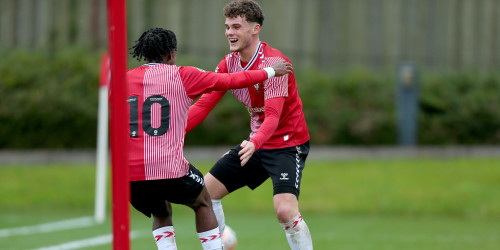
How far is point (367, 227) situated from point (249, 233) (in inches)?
89.0

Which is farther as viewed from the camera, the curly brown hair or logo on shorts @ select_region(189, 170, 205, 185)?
the curly brown hair

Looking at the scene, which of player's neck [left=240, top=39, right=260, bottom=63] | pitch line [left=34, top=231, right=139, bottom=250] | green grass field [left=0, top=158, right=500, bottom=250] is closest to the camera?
player's neck [left=240, top=39, right=260, bottom=63]

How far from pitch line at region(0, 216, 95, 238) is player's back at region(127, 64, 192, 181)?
596cm

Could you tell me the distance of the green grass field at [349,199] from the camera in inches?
504

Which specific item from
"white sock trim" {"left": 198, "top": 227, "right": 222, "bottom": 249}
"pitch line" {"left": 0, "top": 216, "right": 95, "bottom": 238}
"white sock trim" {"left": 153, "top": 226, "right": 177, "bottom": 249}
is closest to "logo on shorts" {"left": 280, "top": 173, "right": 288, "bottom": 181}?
"white sock trim" {"left": 198, "top": 227, "right": 222, "bottom": 249}

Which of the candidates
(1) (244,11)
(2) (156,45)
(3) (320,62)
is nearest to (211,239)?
(2) (156,45)

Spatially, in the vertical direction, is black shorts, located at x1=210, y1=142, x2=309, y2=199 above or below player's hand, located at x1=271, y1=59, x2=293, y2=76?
below

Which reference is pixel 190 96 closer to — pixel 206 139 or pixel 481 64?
pixel 206 139

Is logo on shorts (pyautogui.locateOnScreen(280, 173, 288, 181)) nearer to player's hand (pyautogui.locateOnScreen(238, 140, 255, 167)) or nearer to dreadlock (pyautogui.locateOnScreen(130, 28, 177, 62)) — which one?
player's hand (pyautogui.locateOnScreen(238, 140, 255, 167))

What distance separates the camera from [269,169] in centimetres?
649

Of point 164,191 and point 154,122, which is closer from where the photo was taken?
point 154,122

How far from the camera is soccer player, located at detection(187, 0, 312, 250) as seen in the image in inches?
245

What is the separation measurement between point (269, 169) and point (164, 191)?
1.14 meters

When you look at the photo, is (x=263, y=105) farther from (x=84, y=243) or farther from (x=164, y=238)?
(x=84, y=243)
